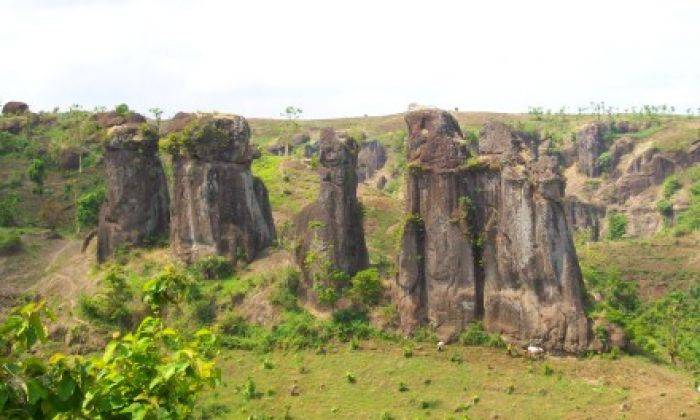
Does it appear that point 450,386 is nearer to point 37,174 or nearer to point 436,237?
point 436,237

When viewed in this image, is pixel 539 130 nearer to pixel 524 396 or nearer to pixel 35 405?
pixel 524 396

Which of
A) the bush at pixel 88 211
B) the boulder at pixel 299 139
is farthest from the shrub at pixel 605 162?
the bush at pixel 88 211

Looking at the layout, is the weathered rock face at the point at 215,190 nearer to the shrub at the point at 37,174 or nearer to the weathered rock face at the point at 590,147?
the shrub at the point at 37,174

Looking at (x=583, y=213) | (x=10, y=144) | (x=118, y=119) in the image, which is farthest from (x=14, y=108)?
(x=583, y=213)

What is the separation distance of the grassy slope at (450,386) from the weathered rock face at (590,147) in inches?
3207

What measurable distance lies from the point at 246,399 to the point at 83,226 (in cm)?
3291

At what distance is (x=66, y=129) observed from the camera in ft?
285

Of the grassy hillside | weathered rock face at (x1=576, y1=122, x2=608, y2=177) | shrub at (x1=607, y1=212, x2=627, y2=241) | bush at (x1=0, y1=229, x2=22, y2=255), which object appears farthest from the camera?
weathered rock face at (x1=576, y1=122, x2=608, y2=177)

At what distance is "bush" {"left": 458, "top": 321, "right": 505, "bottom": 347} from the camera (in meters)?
35.9

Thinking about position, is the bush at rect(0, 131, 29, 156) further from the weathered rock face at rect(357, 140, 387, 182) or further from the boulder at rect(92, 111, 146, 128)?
the weathered rock face at rect(357, 140, 387, 182)

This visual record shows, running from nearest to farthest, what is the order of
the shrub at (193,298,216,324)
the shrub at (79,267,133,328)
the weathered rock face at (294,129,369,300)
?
the weathered rock face at (294,129,369,300) → the shrub at (193,298,216,324) → the shrub at (79,267,133,328)

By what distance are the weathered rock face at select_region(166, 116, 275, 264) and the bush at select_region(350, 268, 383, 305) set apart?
9032 mm

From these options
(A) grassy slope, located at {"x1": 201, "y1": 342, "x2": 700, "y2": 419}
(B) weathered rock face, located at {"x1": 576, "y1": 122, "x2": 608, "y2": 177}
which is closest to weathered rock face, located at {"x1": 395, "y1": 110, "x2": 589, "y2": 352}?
(A) grassy slope, located at {"x1": 201, "y1": 342, "x2": 700, "y2": 419}

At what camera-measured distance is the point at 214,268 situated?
44719mm
